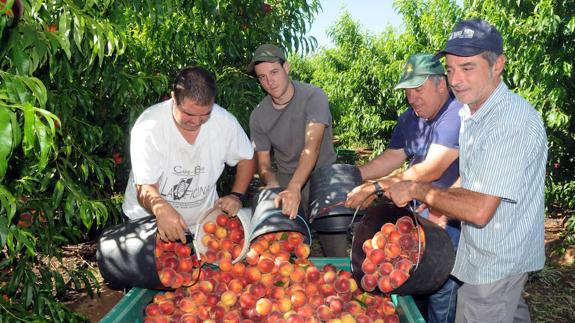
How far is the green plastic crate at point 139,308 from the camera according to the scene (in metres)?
1.64

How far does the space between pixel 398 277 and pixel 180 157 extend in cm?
126

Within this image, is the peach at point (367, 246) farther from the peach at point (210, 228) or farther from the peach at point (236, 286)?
the peach at point (210, 228)

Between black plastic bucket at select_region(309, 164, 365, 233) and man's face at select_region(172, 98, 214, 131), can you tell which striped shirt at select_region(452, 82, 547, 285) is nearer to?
black plastic bucket at select_region(309, 164, 365, 233)

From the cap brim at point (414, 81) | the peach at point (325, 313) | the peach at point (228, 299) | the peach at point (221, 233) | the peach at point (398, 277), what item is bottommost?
the peach at point (325, 313)

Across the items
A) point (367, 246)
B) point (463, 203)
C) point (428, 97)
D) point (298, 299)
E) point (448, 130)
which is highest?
point (428, 97)

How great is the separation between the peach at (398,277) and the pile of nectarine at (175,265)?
2.58 feet

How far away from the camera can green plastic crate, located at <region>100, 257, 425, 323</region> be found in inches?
64.5

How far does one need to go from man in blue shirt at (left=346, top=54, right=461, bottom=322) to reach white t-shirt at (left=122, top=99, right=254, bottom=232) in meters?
0.84

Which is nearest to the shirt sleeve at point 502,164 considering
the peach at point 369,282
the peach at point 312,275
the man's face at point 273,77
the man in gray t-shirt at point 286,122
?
the peach at point 369,282

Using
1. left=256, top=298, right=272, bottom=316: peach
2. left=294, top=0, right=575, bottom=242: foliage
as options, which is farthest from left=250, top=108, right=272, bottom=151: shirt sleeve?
left=294, top=0, right=575, bottom=242: foliage

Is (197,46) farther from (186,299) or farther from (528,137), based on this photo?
(528,137)

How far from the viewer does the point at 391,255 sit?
72.1 inches

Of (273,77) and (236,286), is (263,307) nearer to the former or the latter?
(236,286)

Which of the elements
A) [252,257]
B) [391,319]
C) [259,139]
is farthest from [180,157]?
[391,319]
